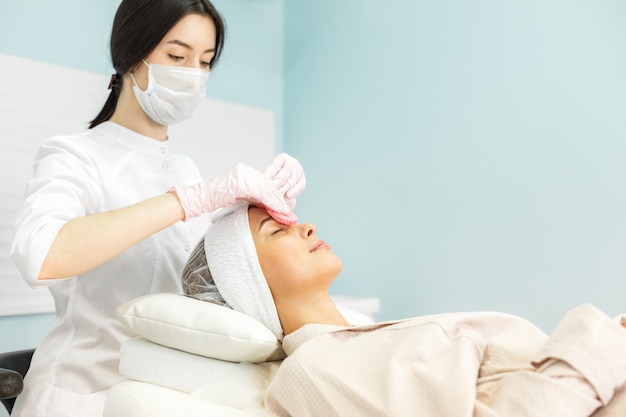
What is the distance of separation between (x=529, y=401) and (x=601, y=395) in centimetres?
11

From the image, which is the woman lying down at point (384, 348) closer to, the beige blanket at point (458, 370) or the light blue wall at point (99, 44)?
the beige blanket at point (458, 370)

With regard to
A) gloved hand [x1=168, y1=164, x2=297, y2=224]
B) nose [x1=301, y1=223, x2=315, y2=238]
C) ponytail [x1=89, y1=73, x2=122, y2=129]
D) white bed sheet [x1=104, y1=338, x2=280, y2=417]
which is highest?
ponytail [x1=89, y1=73, x2=122, y2=129]

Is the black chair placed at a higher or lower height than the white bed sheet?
lower

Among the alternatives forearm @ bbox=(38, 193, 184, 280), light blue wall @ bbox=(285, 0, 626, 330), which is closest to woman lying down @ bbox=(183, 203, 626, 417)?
forearm @ bbox=(38, 193, 184, 280)

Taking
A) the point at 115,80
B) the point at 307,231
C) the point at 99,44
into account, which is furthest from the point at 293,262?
the point at 99,44

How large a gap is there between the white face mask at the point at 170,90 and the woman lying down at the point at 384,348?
352 mm

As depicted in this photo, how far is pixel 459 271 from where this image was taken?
109 inches

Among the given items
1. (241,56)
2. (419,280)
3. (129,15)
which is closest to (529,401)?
(129,15)

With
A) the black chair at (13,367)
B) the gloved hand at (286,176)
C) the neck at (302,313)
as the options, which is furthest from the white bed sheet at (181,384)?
the gloved hand at (286,176)

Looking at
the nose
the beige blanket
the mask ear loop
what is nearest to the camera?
the beige blanket

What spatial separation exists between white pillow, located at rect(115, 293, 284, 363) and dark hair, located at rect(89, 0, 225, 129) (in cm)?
A: 67

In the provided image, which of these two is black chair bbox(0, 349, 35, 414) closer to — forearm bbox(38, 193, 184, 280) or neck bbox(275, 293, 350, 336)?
forearm bbox(38, 193, 184, 280)

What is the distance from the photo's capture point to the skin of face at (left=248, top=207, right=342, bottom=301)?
4.97 feet

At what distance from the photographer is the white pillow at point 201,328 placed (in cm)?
136
